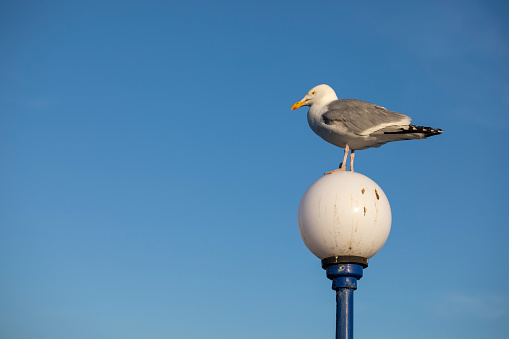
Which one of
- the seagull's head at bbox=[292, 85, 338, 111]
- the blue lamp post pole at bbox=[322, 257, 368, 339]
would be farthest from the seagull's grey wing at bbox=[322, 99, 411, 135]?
the blue lamp post pole at bbox=[322, 257, 368, 339]

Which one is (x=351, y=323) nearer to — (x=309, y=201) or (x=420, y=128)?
(x=309, y=201)

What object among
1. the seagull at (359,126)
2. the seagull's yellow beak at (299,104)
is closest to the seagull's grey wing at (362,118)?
the seagull at (359,126)

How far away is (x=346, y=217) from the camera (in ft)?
18.5

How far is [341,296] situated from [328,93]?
354 cm

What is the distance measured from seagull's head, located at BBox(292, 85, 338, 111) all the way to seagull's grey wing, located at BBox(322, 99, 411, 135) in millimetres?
612

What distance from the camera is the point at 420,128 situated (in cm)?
704

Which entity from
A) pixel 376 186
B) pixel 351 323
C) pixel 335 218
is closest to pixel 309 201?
pixel 335 218

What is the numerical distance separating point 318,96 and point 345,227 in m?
3.21

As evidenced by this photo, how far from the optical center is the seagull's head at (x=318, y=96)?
8.27 meters

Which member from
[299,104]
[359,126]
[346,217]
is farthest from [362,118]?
[346,217]

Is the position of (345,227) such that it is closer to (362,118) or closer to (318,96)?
(362,118)

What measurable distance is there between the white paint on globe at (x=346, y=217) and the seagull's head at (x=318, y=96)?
8.32ft

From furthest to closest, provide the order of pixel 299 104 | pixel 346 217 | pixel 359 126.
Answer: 1. pixel 299 104
2. pixel 359 126
3. pixel 346 217

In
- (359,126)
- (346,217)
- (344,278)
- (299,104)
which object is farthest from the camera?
(299,104)
